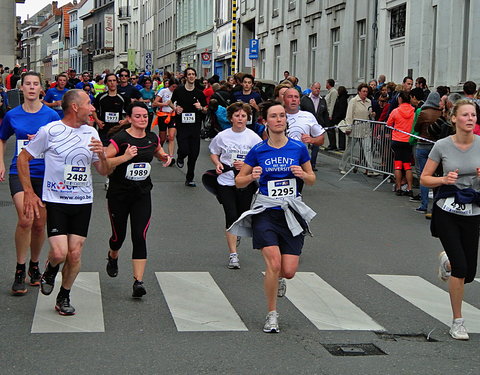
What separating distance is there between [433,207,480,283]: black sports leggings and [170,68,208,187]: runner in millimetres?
9614

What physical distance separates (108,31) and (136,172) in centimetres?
10151

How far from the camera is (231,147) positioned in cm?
970

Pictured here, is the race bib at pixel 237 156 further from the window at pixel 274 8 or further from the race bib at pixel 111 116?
the window at pixel 274 8

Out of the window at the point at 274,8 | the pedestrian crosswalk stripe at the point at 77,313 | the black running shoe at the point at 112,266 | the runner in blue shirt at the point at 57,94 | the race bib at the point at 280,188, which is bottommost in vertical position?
the pedestrian crosswalk stripe at the point at 77,313

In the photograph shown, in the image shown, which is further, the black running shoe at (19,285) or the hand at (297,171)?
the black running shoe at (19,285)

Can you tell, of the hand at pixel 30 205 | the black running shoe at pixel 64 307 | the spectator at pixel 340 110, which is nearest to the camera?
the hand at pixel 30 205

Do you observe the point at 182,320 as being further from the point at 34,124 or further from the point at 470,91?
the point at 470,91

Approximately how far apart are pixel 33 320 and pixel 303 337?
2.07 metres

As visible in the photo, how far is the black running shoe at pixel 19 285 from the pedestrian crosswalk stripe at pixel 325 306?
2.30m

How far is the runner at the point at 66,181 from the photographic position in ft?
23.8

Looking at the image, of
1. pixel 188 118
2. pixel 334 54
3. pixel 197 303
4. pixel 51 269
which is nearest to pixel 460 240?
pixel 197 303

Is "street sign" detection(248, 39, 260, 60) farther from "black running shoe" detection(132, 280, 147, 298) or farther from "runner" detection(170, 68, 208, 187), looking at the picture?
"black running shoe" detection(132, 280, 147, 298)

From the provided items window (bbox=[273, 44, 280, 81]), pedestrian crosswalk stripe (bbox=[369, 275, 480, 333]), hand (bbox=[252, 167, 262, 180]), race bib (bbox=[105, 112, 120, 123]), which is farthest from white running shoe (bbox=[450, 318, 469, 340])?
window (bbox=[273, 44, 280, 81])

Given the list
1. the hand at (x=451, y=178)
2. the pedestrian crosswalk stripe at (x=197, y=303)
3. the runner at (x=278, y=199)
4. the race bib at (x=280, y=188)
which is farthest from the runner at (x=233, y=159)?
the hand at (x=451, y=178)
